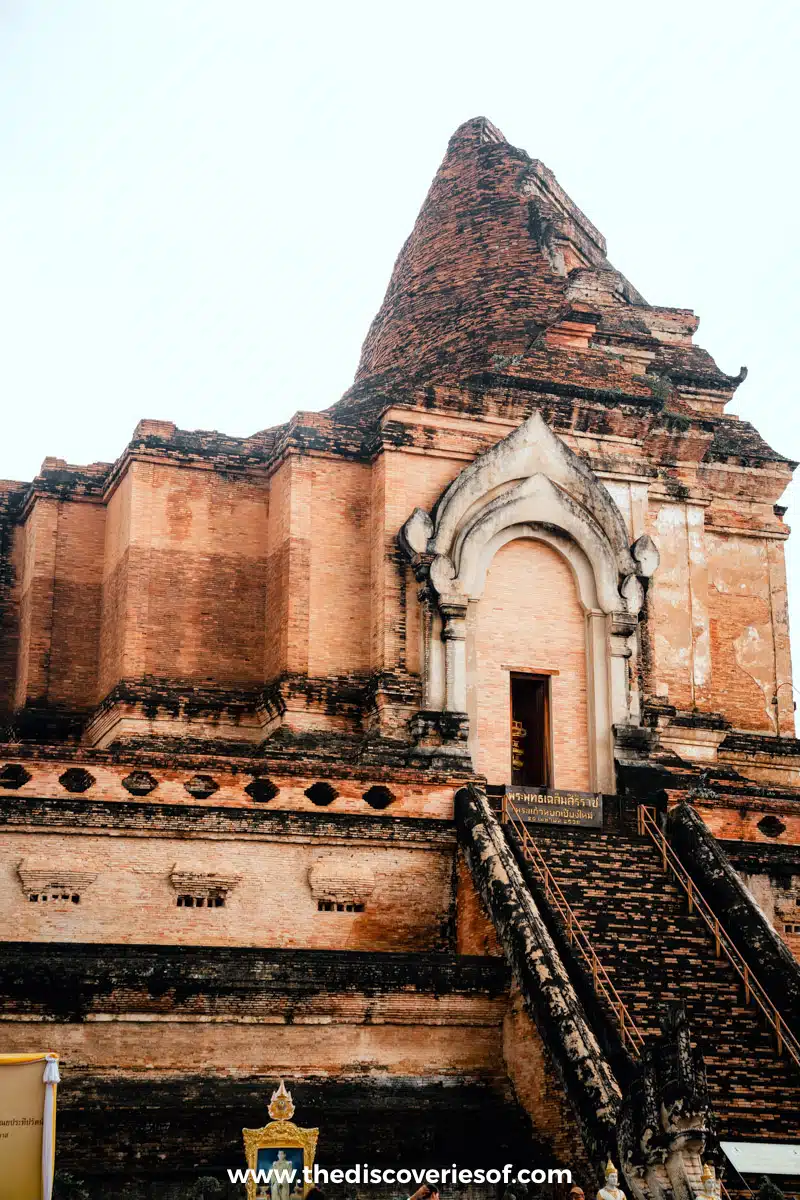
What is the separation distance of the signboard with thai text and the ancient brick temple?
3.8 inches

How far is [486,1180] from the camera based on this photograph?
15.1 metres

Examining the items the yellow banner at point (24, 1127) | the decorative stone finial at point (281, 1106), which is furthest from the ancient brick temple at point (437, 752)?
the yellow banner at point (24, 1127)

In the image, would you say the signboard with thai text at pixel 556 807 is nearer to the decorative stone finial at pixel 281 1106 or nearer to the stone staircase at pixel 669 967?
the stone staircase at pixel 669 967

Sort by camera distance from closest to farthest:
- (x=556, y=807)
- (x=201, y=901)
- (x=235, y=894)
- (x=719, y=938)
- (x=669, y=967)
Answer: (x=669, y=967), (x=719, y=938), (x=201, y=901), (x=235, y=894), (x=556, y=807)

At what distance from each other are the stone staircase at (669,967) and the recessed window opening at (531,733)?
4.94ft

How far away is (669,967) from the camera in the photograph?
1778cm

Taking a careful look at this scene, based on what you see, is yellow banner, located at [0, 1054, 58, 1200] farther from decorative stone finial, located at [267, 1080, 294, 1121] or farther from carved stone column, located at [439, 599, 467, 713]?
carved stone column, located at [439, 599, 467, 713]

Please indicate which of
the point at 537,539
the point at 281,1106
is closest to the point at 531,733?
the point at 537,539

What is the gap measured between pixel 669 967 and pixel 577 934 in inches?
37.1

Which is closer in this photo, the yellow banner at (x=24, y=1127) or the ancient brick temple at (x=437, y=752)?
the yellow banner at (x=24, y=1127)

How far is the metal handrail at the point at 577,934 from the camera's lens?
16266 mm

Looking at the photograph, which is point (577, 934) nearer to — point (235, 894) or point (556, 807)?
point (556, 807)

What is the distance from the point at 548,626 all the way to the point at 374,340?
6.87 meters

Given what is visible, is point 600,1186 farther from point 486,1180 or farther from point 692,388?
point 692,388
